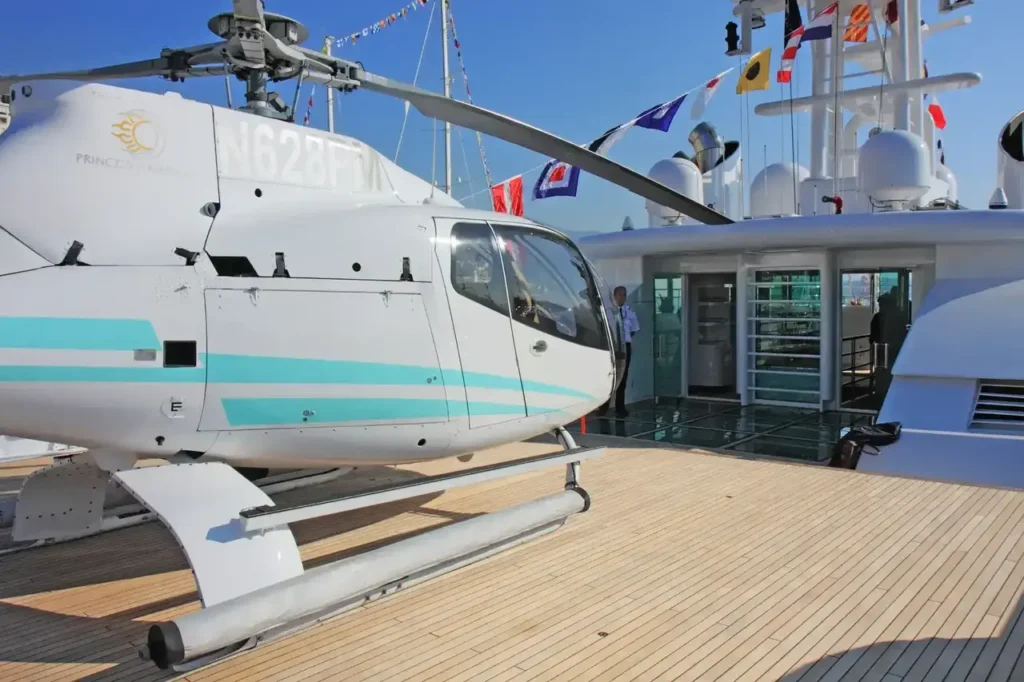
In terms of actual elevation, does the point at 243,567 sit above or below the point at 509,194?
below

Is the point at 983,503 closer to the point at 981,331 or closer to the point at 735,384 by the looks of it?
the point at 981,331

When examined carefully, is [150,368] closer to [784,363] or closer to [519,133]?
[519,133]

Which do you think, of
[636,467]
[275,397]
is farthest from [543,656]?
[636,467]

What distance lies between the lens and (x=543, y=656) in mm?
3971

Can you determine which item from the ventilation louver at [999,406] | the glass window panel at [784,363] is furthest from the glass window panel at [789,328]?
the ventilation louver at [999,406]

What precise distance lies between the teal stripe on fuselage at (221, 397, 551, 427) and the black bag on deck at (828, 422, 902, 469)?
14.8 feet

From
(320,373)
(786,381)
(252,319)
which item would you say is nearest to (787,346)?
(786,381)

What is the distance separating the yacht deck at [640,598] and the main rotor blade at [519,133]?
2.56 meters

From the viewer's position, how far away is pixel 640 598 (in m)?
4.70

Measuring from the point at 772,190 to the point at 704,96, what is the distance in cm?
375

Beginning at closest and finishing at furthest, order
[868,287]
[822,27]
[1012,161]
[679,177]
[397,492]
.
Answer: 1. [397,492]
2. [822,27]
3. [1012,161]
4. [679,177]
5. [868,287]

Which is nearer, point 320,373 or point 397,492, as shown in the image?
point 320,373

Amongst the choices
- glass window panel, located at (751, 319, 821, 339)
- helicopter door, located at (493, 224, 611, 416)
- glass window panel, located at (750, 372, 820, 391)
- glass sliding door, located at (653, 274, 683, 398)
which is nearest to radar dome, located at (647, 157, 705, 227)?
glass sliding door, located at (653, 274, 683, 398)

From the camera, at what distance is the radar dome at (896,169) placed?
11.0 meters
